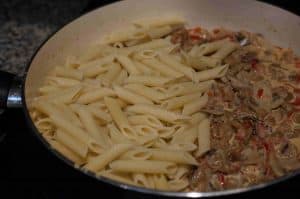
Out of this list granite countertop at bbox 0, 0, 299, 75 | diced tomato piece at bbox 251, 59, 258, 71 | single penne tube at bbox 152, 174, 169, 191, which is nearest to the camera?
single penne tube at bbox 152, 174, 169, 191

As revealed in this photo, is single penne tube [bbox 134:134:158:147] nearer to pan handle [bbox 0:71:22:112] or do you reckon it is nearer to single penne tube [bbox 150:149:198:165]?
single penne tube [bbox 150:149:198:165]

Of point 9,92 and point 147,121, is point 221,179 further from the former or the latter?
point 9,92

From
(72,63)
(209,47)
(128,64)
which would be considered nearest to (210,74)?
(209,47)

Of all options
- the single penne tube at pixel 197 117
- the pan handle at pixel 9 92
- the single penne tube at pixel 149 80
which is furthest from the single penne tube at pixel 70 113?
the single penne tube at pixel 197 117

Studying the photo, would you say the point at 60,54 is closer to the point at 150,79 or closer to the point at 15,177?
the point at 150,79

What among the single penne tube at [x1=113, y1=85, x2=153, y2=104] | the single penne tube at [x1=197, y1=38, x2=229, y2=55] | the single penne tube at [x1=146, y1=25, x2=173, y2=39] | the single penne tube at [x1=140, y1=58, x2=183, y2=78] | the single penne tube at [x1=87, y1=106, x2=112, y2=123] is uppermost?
the single penne tube at [x1=197, y1=38, x2=229, y2=55]

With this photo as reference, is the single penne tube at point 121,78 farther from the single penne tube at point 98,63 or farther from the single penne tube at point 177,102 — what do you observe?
the single penne tube at point 177,102

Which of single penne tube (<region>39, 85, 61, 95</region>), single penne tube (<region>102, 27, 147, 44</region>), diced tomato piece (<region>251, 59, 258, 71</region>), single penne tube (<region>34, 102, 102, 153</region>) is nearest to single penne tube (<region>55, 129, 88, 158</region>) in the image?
single penne tube (<region>34, 102, 102, 153</region>)
